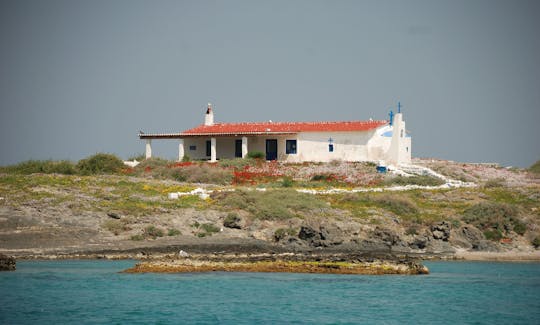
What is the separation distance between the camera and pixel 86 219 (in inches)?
1697

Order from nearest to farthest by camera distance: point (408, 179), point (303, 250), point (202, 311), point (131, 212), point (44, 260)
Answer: point (202, 311), point (44, 260), point (303, 250), point (131, 212), point (408, 179)

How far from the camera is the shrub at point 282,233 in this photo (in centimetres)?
4250

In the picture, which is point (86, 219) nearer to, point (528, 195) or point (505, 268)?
point (505, 268)

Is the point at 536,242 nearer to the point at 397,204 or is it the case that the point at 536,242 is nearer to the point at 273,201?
the point at 397,204

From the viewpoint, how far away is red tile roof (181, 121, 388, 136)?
2493 inches

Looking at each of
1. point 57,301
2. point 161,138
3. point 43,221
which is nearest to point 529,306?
point 57,301

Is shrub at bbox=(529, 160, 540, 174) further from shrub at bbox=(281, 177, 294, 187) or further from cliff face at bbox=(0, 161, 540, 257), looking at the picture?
shrub at bbox=(281, 177, 294, 187)

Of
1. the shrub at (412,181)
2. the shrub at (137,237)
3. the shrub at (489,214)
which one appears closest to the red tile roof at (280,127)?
the shrub at (412,181)

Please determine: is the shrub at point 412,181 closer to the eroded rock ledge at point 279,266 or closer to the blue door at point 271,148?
the blue door at point 271,148

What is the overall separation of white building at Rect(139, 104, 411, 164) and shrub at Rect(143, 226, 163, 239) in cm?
2267

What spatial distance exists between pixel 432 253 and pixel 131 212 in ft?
51.1

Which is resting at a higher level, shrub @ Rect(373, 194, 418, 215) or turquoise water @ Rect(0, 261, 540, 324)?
shrub @ Rect(373, 194, 418, 215)

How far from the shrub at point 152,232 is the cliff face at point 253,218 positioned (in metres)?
0.05

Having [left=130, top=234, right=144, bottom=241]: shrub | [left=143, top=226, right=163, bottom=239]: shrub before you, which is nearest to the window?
[left=143, top=226, right=163, bottom=239]: shrub
